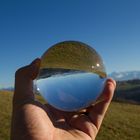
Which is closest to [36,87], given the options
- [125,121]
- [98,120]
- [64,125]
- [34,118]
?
[34,118]

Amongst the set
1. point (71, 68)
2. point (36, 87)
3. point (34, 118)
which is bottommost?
point (34, 118)

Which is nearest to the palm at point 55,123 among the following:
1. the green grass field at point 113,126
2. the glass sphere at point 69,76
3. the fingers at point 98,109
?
the fingers at point 98,109

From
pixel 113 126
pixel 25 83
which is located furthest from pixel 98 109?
pixel 113 126

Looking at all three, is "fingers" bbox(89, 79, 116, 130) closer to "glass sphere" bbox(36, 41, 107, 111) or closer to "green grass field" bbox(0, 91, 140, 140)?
"glass sphere" bbox(36, 41, 107, 111)

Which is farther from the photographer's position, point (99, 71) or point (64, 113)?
point (64, 113)

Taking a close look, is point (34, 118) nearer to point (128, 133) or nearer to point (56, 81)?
point (56, 81)

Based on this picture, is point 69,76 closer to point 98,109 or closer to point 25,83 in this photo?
point 25,83

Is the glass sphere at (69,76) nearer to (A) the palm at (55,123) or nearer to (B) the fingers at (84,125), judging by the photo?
(A) the palm at (55,123)

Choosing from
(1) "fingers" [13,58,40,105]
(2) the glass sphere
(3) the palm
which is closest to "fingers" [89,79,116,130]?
(3) the palm
